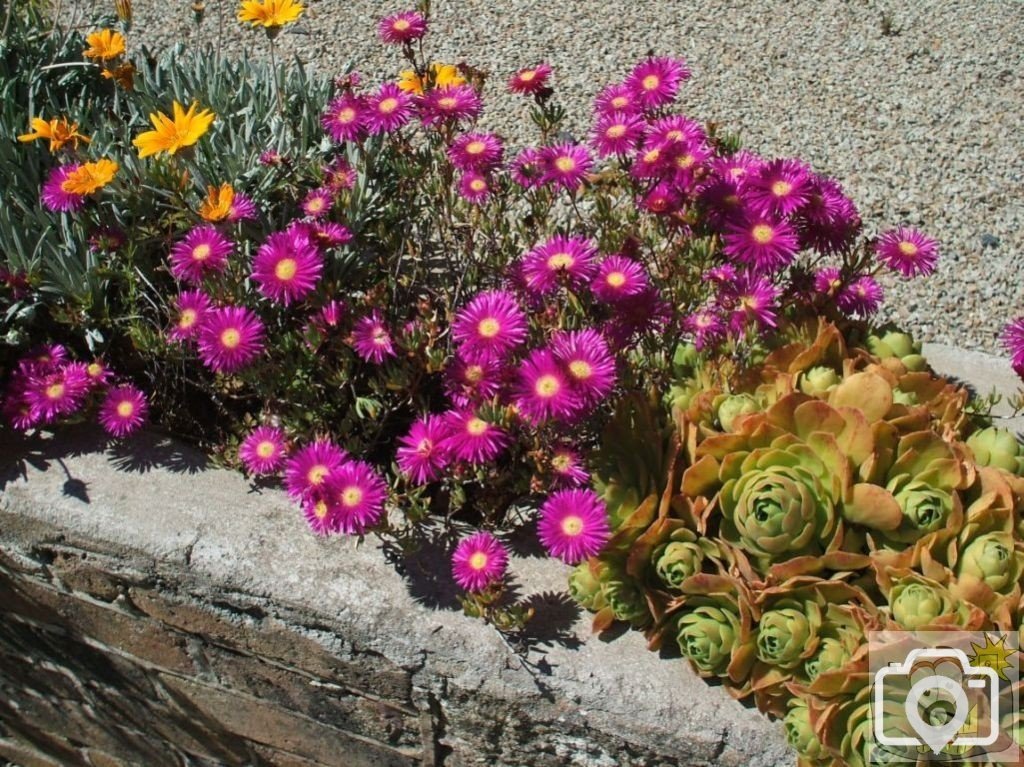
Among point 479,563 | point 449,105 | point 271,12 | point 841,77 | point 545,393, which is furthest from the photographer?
point 841,77

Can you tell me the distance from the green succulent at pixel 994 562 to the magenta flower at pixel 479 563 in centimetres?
71

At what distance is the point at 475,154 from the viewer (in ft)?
6.15

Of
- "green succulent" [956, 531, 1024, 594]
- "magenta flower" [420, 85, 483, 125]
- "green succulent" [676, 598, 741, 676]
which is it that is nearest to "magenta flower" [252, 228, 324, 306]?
"magenta flower" [420, 85, 483, 125]

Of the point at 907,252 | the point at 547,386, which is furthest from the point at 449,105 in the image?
the point at 907,252

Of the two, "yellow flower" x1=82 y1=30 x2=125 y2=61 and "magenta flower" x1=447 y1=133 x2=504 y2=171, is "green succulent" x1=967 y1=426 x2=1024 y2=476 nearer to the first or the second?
"magenta flower" x1=447 y1=133 x2=504 y2=171

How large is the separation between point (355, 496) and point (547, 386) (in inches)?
14.2

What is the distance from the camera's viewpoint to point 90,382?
1965 mm

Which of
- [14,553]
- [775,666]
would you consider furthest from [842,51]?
[14,553]

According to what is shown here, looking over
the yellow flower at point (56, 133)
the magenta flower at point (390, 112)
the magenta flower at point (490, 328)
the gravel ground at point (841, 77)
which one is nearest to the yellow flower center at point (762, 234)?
the magenta flower at point (490, 328)

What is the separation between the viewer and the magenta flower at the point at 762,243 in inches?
69.7

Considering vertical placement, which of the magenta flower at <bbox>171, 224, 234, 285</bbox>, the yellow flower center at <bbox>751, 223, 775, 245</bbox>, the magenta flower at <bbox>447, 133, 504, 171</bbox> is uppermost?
the magenta flower at <bbox>447, 133, 504, 171</bbox>

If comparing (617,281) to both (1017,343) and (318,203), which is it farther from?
(1017,343)

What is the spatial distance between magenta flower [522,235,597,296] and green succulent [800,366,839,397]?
0.42 meters

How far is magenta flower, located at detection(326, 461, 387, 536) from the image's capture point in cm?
166
